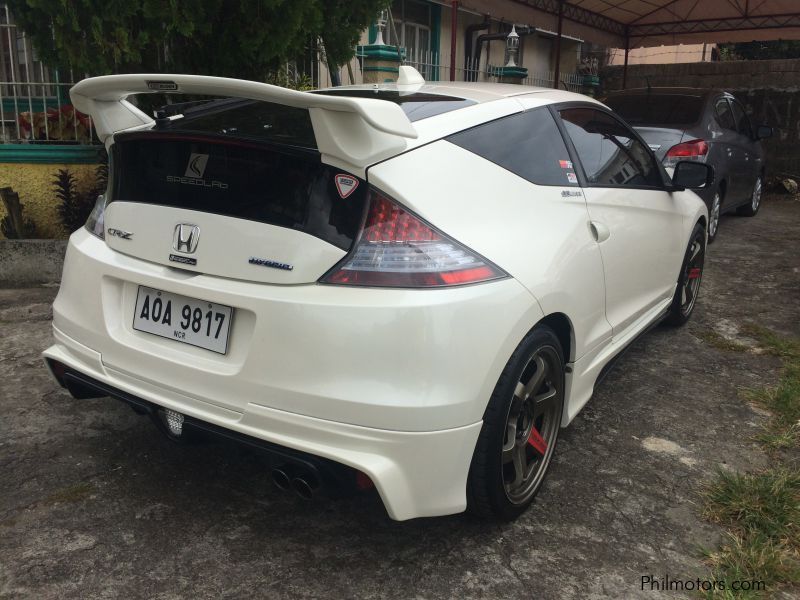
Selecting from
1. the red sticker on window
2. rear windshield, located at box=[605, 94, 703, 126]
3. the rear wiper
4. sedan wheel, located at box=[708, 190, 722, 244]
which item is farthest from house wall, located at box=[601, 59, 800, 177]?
the red sticker on window

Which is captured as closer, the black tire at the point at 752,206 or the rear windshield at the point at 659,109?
the rear windshield at the point at 659,109

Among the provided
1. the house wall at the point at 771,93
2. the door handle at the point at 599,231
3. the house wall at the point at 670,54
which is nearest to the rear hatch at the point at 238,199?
the door handle at the point at 599,231

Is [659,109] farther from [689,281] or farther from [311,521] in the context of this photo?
[311,521]

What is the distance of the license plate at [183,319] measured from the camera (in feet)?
7.30

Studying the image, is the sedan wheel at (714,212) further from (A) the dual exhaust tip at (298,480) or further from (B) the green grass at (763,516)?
(A) the dual exhaust tip at (298,480)

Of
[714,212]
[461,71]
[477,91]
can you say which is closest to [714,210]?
[714,212]

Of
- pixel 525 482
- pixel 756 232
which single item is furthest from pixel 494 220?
pixel 756 232

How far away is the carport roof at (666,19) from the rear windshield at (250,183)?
9376 mm

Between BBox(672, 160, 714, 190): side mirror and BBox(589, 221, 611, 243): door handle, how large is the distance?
124cm

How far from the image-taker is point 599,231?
2.94m

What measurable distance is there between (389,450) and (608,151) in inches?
81.6

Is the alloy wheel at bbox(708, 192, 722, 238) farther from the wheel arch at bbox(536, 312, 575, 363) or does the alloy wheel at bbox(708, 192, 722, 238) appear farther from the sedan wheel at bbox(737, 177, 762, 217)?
the wheel arch at bbox(536, 312, 575, 363)

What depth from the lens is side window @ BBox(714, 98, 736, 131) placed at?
298 inches

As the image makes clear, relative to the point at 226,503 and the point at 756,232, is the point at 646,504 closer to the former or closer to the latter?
the point at 226,503
